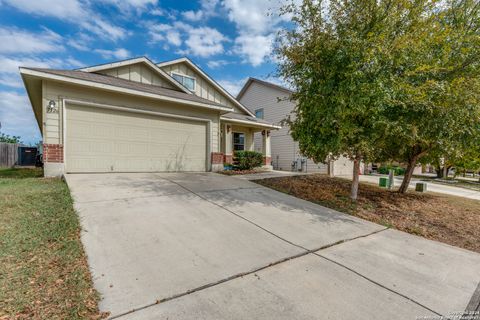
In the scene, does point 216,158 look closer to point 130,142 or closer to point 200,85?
point 130,142

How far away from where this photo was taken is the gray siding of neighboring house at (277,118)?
16469mm

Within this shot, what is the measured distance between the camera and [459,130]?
544 cm

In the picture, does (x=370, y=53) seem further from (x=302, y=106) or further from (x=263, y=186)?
(x=263, y=186)

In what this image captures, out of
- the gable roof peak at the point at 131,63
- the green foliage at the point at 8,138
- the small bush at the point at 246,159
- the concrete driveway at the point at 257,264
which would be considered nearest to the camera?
the concrete driveway at the point at 257,264

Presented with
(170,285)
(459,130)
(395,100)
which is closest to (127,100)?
(170,285)

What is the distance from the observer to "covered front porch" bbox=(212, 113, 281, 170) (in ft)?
40.2

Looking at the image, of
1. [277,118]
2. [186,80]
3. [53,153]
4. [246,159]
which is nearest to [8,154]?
[53,153]

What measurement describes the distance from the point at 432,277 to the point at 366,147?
3.25 meters

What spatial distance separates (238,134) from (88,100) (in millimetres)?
8008

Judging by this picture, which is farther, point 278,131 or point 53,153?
point 278,131

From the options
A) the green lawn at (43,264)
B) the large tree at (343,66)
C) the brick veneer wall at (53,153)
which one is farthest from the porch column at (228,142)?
the green lawn at (43,264)

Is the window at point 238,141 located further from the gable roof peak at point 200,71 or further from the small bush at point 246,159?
the small bush at point 246,159

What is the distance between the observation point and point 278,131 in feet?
57.8

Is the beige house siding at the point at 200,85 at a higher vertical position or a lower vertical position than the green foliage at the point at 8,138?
higher
